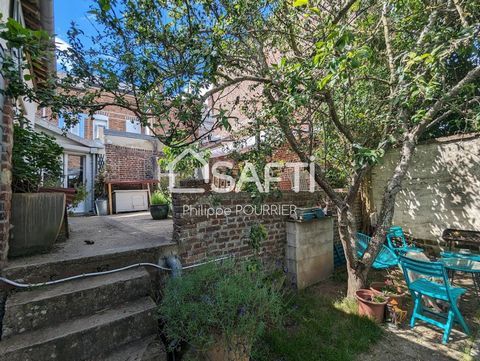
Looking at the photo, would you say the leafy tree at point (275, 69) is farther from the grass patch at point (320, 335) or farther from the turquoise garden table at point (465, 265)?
the turquoise garden table at point (465, 265)

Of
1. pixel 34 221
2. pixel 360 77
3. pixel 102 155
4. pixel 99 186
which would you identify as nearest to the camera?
pixel 34 221

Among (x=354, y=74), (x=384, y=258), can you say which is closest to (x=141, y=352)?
(x=384, y=258)

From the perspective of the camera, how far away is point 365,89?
4.68m

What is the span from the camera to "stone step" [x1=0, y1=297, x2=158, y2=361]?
200 cm

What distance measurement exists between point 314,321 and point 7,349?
337cm

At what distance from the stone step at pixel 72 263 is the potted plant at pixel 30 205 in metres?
0.18

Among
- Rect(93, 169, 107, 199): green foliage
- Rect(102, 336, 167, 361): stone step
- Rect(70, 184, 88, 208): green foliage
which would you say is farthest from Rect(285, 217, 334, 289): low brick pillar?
Rect(93, 169, 107, 199): green foliage

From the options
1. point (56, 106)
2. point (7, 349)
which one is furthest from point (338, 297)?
point (56, 106)

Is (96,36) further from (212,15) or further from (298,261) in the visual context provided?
(298,261)

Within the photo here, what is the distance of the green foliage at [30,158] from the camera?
9.74ft

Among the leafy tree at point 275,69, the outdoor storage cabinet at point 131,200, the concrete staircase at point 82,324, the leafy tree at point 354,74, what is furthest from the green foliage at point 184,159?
the outdoor storage cabinet at point 131,200

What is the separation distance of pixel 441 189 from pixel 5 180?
7.85m

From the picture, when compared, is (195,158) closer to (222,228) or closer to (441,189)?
(222,228)

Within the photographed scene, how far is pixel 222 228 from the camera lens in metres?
3.99
